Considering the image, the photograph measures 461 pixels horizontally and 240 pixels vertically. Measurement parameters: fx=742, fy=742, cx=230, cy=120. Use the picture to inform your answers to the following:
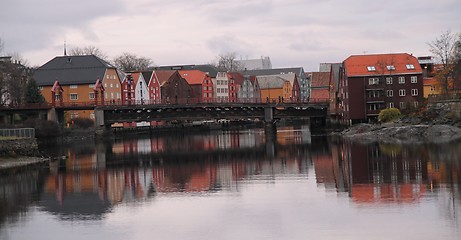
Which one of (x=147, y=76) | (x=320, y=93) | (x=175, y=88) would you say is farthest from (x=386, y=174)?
(x=320, y=93)

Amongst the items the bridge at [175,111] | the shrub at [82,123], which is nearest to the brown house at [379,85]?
the bridge at [175,111]

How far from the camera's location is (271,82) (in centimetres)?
19288

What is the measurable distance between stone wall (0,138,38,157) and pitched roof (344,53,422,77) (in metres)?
46.7

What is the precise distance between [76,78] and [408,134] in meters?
63.0

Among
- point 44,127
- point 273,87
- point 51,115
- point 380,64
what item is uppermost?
point 273,87

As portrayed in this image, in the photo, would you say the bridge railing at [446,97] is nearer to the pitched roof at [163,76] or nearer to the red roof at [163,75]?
the pitched roof at [163,76]

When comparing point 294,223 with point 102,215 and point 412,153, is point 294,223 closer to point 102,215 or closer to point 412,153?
point 102,215

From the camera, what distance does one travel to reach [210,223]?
29.1m

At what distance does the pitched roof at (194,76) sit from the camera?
529 feet

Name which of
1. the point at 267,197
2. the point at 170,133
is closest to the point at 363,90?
the point at 170,133

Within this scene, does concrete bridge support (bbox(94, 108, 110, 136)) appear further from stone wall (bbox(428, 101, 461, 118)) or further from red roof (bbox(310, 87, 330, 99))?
red roof (bbox(310, 87, 330, 99))

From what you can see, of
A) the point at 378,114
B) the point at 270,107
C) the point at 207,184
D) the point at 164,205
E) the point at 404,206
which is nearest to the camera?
the point at 404,206

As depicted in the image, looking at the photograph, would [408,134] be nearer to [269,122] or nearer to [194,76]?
[269,122]

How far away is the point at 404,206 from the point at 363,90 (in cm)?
6812
